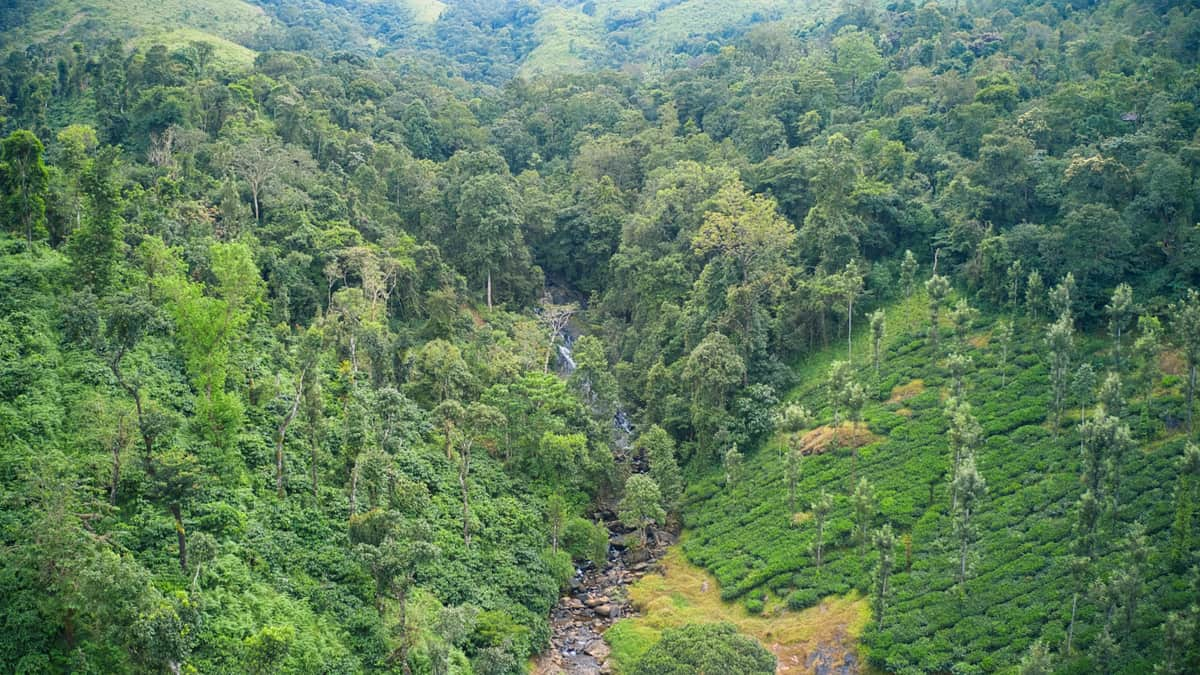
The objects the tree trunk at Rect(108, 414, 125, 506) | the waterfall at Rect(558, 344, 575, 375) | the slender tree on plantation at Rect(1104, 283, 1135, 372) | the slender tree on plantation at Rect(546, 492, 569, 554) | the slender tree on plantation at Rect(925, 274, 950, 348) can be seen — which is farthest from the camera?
the waterfall at Rect(558, 344, 575, 375)

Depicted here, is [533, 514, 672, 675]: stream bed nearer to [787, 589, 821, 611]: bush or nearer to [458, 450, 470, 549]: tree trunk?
[458, 450, 470, 549]: tree trunk

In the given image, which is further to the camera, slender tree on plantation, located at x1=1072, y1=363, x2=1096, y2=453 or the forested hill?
slender tree on plantation, located at x1=1072, y1=363, x2=1096, y2=453

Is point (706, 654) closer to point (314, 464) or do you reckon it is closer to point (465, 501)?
point (465, 501)

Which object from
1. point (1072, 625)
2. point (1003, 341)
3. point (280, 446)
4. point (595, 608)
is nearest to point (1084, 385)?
point (1003, 341)

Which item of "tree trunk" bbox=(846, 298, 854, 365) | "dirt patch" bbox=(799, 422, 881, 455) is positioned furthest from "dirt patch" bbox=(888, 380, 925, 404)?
"tree trunk" bbox=(846, 298, 854, 365)

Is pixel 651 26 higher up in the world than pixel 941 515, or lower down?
higher up

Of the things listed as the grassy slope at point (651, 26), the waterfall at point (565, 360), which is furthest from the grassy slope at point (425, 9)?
the waterfall at point (565, 360)
